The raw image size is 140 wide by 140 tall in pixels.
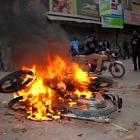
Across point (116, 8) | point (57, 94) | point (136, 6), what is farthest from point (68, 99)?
point (136, 6)

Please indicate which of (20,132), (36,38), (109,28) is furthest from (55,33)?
(109,28)

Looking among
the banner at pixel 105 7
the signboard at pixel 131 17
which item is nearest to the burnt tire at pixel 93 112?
the banner at pixel 105 7

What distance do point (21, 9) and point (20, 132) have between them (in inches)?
150

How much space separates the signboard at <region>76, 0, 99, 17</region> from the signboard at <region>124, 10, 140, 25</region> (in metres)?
4.78

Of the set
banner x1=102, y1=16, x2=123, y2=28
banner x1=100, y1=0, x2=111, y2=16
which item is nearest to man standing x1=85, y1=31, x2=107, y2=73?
banner x1=100, y1=0, x2=111, y2=16

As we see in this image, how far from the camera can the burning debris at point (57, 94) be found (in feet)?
25.9

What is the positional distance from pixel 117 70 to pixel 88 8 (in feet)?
45.5

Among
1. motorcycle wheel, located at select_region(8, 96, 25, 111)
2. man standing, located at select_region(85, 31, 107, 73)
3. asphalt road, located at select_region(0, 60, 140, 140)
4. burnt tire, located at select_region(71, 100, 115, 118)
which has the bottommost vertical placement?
asphalt road, located at select_region(0, 60, 140, 140)

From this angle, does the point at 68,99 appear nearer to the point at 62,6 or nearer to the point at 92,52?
the point at 92,52

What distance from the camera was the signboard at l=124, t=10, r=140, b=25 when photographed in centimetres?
3361

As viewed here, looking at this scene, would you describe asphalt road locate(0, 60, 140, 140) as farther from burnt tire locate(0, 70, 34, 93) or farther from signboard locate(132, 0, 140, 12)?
signboard locate(132, 0, 140, 12)

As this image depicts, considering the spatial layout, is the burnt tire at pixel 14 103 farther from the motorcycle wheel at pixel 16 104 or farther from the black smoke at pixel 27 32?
the black smoke at pixel 27 32

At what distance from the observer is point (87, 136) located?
264 inches

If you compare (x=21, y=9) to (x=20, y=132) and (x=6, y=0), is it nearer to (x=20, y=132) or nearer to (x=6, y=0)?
(x=6, y=0)
